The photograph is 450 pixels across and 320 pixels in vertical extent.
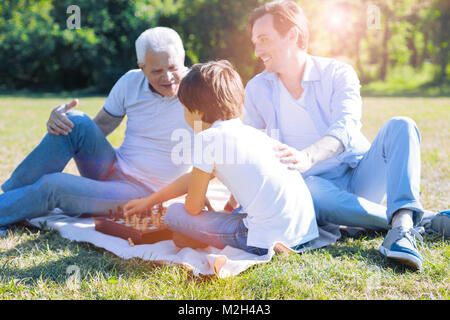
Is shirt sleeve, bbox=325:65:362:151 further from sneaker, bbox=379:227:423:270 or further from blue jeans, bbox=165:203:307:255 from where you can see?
blue jeans, bbox=165:203:307:255

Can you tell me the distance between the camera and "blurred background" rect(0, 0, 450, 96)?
849 inches

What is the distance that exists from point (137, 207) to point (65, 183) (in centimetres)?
59

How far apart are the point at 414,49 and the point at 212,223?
38536mm

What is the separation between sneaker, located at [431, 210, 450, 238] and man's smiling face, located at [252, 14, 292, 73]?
4.91 feet

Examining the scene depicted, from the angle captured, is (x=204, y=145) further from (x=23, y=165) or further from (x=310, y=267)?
(x=23, y=165)

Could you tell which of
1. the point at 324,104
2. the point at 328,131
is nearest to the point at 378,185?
the point at 328,131

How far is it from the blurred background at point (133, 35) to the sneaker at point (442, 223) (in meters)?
17.9

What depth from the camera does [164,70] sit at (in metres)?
3.42

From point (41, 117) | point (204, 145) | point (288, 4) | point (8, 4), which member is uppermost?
point (8, 4)

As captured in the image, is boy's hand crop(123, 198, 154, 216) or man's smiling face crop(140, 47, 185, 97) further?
man's smiling face crop(140, 47, 185, 97)

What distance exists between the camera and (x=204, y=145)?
256cm

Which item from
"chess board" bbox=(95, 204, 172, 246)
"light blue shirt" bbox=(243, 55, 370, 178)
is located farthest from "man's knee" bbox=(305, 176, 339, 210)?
"chess board" bbox=(95, 204, 172, 246)
